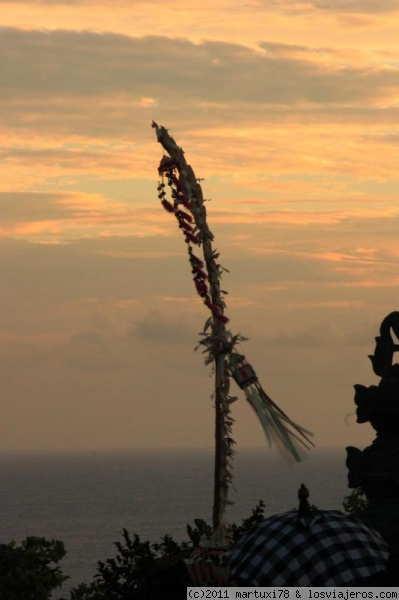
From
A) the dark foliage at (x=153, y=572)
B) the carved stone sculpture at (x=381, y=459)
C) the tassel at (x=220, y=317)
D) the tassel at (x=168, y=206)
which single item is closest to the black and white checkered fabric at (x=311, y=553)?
Result: the carved stone sculpture at (x=381, y=459)

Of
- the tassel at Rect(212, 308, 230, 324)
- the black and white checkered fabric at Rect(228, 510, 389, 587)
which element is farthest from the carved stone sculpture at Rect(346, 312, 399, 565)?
the tassel at Rect(212, 308, 230, 324)

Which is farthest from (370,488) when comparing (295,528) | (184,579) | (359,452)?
(184,579)

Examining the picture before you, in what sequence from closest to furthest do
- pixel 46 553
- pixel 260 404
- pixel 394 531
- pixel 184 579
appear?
pixel 394 531 < pixel 260 404 < pixel 184 579 < pixel 46 553

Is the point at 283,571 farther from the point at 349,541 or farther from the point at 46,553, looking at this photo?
the point at 46,553

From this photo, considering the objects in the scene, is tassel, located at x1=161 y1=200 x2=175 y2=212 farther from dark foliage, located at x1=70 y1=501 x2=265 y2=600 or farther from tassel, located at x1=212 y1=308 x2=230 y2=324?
dark foliage, located at x1=70 y1=501 x2=265 y2=600

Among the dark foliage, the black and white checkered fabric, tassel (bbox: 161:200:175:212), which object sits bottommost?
the black and white checkered fabric

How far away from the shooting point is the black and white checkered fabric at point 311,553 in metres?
17.3

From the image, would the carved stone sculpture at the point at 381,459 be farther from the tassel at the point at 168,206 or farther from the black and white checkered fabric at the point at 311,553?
the tassel at the point at 168,206

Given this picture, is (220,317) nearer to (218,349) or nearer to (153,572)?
(218,349)

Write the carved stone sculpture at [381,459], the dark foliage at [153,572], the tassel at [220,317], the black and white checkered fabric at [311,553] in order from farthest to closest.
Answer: the dark foliage at [153,572], the tassel at [220,317], the carved stone sculpture at [381,459], the black and white checkered fabric at [311,553]

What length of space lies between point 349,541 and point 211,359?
466 centimetres

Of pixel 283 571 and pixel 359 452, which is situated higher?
pixel 359 452

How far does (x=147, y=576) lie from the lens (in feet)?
87.5

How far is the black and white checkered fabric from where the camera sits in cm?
1730
